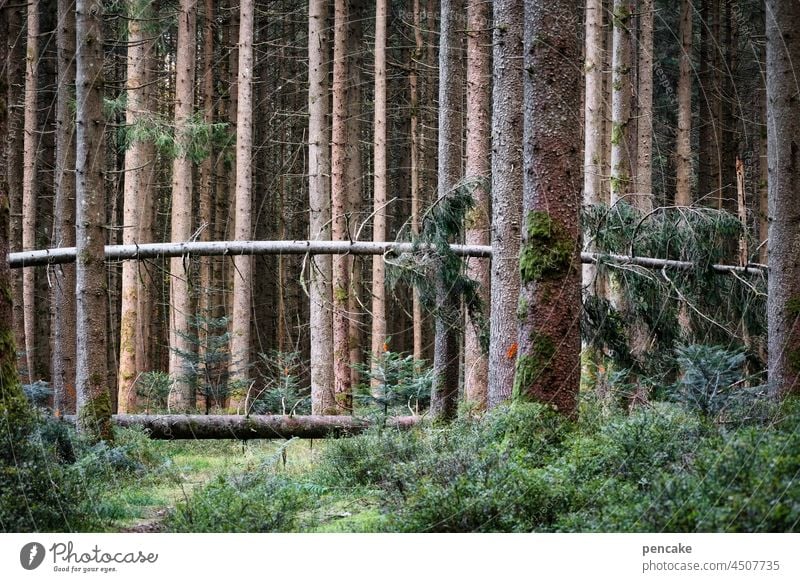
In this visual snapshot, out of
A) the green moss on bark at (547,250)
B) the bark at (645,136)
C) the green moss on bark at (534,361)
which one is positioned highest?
the bark at (645,136)

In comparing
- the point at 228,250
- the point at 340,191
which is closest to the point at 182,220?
the point at 340,191

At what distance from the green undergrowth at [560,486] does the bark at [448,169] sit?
295cm

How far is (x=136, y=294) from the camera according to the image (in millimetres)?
16297

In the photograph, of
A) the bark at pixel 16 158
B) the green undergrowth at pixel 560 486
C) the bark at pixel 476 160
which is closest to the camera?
the green undergrowth at pixel 560 486

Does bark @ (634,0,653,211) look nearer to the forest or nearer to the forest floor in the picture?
the forest

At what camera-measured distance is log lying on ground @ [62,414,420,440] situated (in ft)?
40.0

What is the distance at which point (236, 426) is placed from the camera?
39.9ft

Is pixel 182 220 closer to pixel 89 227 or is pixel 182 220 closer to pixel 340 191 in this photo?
pixel 340 191

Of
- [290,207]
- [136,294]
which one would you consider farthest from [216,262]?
[136,294]

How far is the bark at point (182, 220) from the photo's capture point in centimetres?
1680

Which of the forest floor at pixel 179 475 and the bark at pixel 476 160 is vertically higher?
the bark at pixel 476 160

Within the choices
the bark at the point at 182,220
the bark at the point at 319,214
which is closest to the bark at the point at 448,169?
the bark at the point at 319,214

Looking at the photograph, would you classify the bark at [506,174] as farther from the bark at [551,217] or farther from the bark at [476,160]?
the bark at [551,217]
